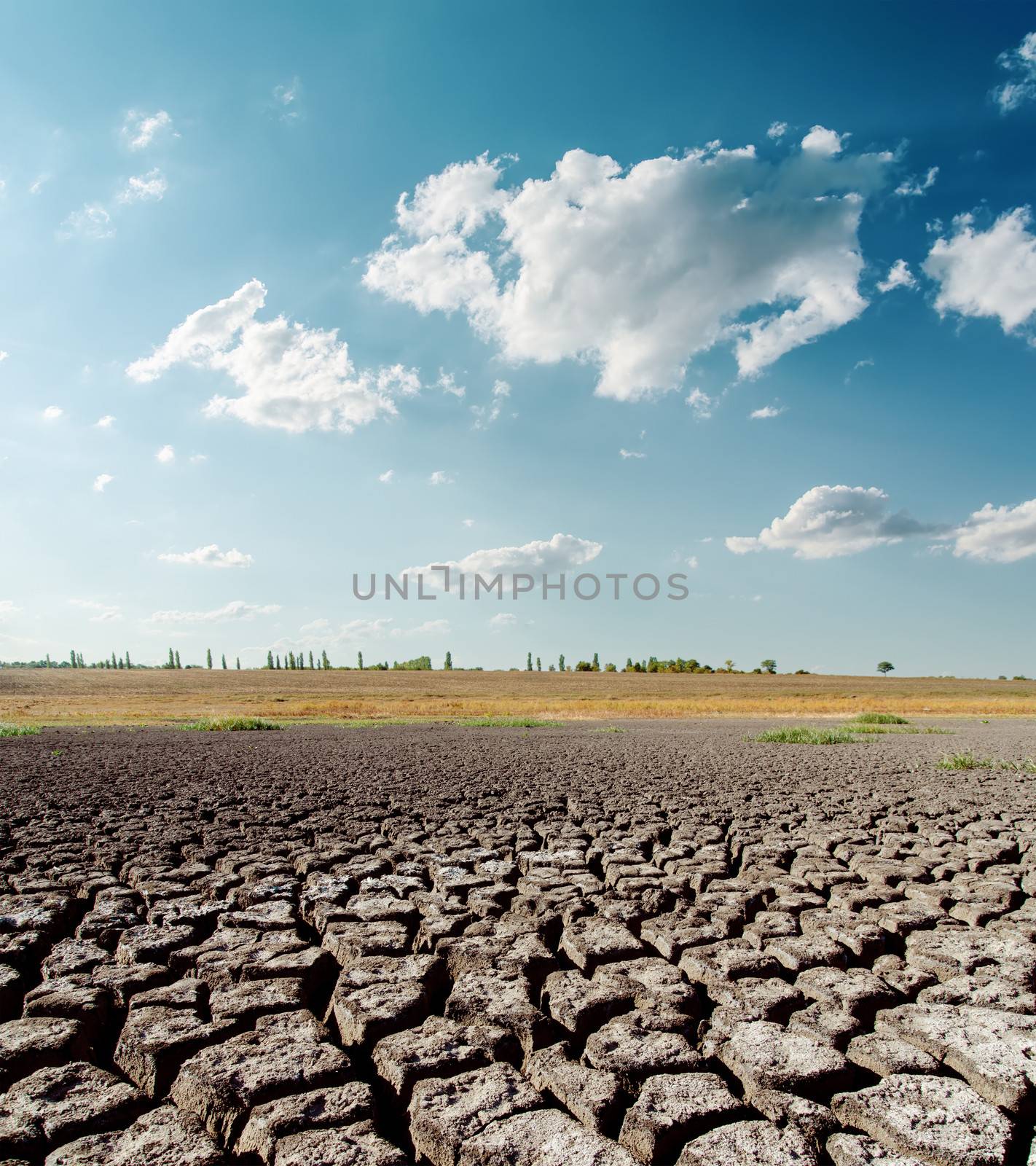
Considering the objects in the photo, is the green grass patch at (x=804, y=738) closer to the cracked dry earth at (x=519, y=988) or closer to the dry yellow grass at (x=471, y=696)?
the cracked dry earth at (x=519, y=988)

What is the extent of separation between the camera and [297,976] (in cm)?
247

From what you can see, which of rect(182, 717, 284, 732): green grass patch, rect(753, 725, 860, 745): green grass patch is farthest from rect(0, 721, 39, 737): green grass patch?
rect(753, 725, 860, 745): green grass patch

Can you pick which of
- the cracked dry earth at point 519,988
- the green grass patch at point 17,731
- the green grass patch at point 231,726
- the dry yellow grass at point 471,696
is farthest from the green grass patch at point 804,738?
the green grass patch at point 17,731

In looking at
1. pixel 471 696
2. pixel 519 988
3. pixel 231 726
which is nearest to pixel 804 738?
pixel 519 988

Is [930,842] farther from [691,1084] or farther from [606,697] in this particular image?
[606,697]

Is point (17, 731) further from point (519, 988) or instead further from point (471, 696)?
point (471, 696)

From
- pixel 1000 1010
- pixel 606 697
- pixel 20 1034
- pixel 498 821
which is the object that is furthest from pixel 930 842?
pixel 606 697

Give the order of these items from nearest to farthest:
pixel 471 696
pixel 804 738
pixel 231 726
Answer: pixel 804 738 < pixel 231 726 < pixel 471 696

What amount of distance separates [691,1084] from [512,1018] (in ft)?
1.90

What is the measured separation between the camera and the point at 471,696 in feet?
161

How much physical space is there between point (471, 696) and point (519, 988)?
4739cm

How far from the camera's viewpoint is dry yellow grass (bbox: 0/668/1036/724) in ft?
97.8

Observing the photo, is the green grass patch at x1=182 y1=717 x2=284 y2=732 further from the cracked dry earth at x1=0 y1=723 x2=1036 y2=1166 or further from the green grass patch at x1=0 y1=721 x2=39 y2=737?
the cracked dry earth at x1=0 y1=723 x2=1036 y2=1166

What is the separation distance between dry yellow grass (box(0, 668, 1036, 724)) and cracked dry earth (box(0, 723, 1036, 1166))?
20.5 meters
